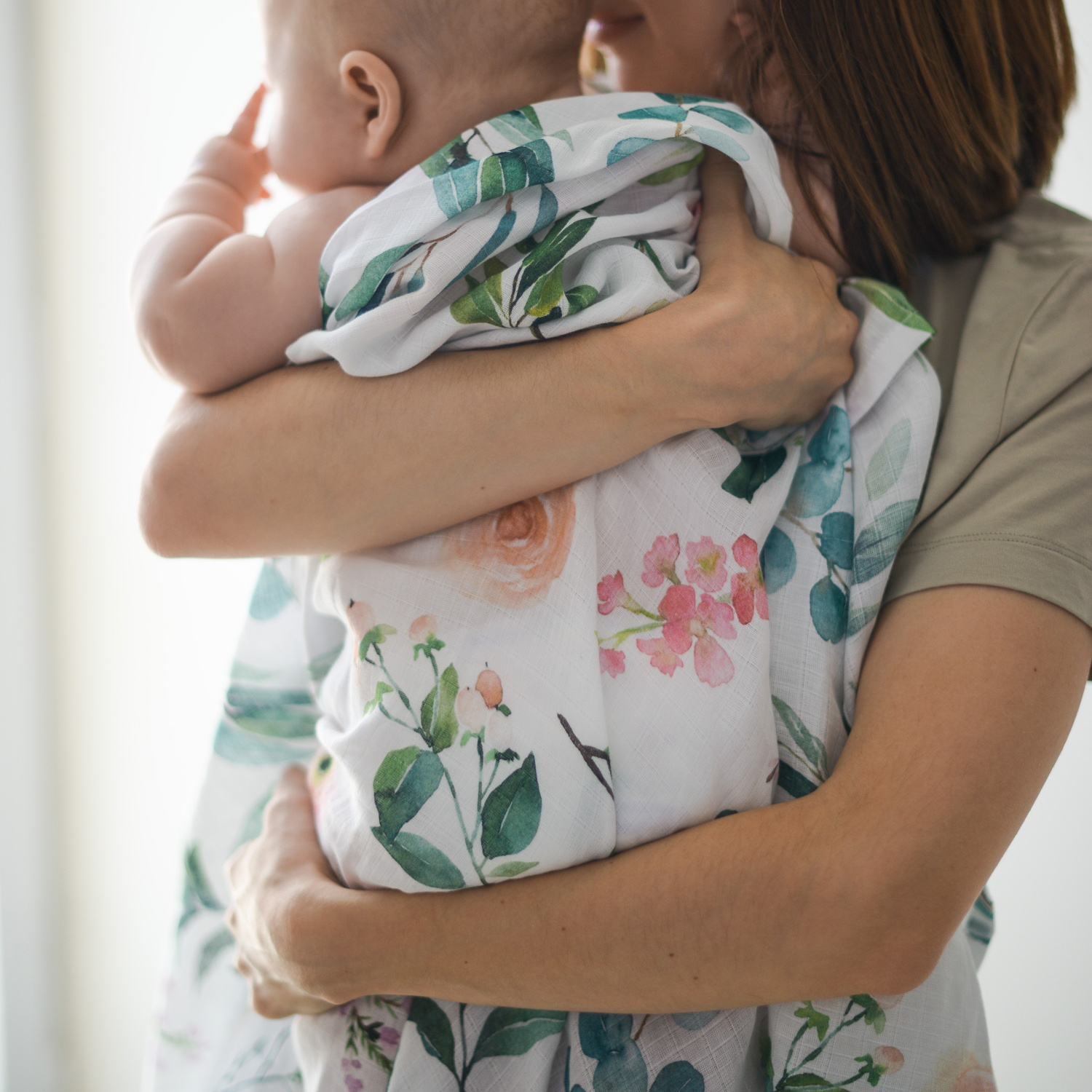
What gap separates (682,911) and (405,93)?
0.70m

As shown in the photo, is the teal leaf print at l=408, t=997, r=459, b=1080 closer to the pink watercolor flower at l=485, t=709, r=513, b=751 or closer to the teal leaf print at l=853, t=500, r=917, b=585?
the pink watercolor flower at l=485, t=709, r=513, b=751

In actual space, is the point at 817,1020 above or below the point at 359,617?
below

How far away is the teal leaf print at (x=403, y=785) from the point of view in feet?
2.08

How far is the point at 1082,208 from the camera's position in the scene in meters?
1.23

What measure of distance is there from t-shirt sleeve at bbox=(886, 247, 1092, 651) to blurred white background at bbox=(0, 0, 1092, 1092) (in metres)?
0.74

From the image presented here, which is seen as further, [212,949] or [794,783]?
[212,949]

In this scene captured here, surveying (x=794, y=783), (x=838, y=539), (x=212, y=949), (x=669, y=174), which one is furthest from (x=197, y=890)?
(x=669, y=174)

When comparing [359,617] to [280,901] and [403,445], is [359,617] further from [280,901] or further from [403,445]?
[280,901]

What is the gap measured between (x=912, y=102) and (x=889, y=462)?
1.07 feet

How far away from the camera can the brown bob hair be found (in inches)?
28.9

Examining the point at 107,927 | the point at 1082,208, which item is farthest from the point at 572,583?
the point at 107,927

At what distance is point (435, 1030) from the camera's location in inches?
27.5

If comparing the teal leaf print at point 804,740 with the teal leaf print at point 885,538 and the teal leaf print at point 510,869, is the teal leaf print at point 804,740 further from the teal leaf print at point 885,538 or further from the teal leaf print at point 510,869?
Answer: the teal leaf print at point 510,869

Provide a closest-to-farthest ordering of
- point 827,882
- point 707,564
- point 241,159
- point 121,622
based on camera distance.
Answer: point 827,882 → point 707,564 → point 241,159 → point 121,622
